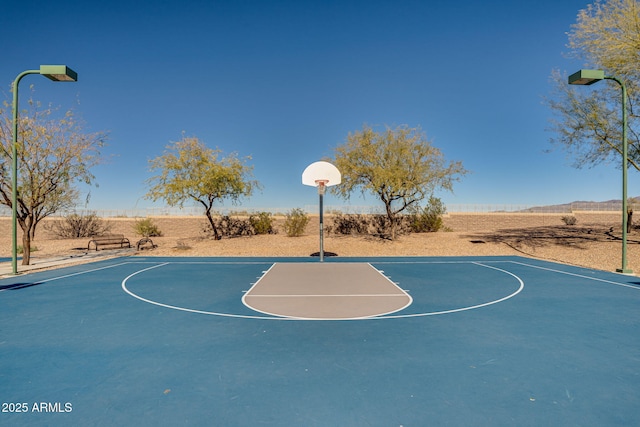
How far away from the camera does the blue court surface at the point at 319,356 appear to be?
154 inches

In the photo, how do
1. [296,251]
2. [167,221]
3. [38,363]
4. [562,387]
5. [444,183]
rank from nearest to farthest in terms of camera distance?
[562,387] < [38,363] < [296,251] < [444,183] < [167,221]

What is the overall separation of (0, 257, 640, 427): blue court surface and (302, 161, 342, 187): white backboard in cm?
920

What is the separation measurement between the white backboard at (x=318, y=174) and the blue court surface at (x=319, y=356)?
9205 millimetres

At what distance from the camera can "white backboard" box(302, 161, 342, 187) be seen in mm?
18984

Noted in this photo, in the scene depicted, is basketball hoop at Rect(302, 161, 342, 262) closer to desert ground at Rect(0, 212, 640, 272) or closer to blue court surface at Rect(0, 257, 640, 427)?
desert ground at Rect(0, 212, 640, 272)

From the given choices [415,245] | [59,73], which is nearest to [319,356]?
[59,73]

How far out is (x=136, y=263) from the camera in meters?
16.2

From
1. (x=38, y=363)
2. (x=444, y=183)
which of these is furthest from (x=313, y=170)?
(x=38, y=363)

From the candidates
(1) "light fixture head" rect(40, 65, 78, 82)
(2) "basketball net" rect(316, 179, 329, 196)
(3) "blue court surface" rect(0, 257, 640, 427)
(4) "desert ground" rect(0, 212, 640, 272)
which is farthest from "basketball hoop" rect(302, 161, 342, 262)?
(1) "light fixture head" rect(40, 65, 78, 82)

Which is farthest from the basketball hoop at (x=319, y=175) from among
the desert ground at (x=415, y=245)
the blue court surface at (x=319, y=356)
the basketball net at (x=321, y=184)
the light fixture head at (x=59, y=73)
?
the light fixture head at (x=59, y=73)

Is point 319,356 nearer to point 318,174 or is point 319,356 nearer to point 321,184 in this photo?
point 321,184

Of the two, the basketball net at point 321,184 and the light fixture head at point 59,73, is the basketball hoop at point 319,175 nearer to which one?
the basketball net at point 321,184

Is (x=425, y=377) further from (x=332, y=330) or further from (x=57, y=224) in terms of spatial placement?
(x=57, y=224)

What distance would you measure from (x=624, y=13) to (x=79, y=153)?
77.4ft
